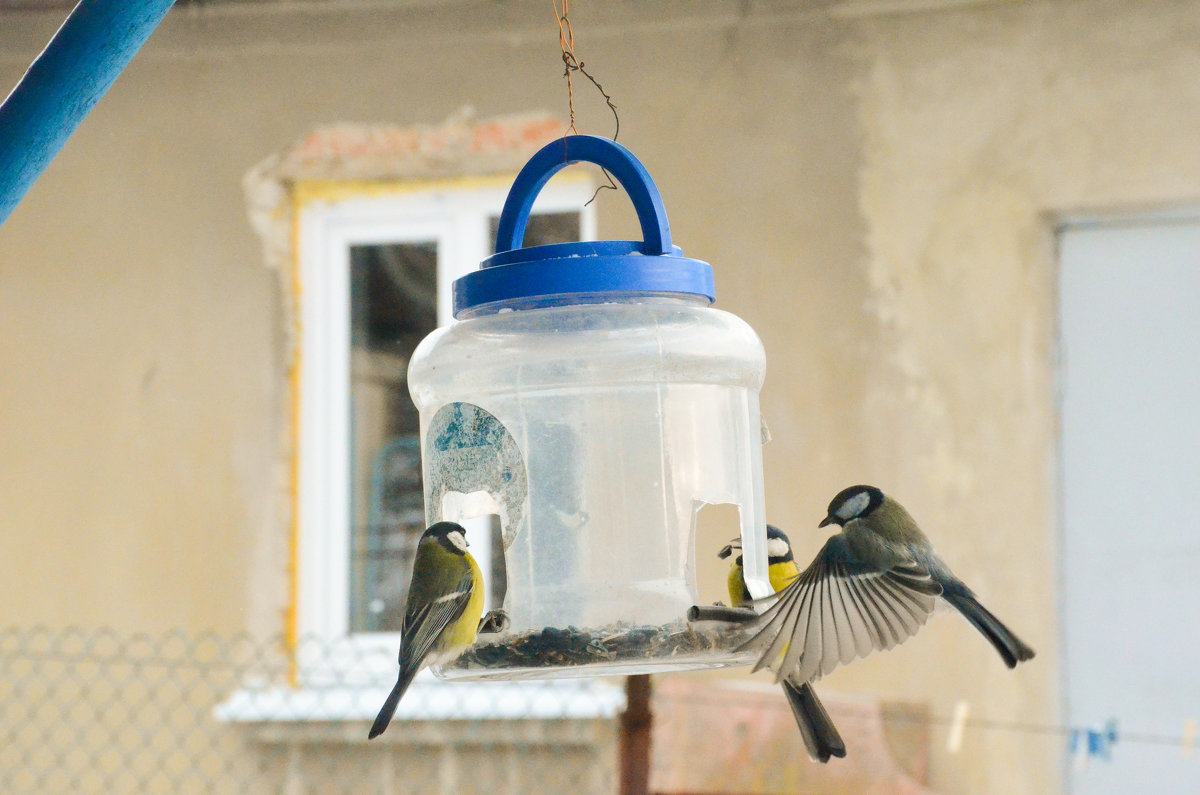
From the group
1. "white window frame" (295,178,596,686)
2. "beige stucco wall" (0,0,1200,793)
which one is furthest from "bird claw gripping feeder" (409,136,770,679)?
"white window frame" (295,178,596,686)

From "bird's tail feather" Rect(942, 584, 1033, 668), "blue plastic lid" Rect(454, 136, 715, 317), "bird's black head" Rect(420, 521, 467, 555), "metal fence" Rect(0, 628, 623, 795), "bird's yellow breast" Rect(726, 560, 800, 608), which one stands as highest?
"blue plastic lid" Rect(454, 136, 715, 317)

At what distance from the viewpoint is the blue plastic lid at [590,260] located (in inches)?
51.6

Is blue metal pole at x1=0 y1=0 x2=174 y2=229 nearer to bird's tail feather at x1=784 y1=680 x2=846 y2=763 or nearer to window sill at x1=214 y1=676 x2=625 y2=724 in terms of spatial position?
bird's tail feather at x1=784 y1=680 x2=846 y2=763

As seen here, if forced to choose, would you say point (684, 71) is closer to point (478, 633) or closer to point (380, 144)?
point (380, 144)

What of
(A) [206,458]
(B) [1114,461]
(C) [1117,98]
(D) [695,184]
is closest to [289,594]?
(A) [206,458]

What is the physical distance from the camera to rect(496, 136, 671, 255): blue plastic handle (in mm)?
1312

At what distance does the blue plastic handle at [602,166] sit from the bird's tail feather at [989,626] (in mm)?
529

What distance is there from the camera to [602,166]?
1.35 meters

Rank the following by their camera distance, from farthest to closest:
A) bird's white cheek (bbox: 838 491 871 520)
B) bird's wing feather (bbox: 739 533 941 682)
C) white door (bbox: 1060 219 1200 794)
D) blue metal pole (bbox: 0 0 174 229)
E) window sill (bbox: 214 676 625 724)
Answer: window sill (bbox: 214 676 625 724) < white door (bbox: 1060 219 1200 794) < bird's white cheek (bbox: 838 491 871 520) < bird's wing feather (bbox: 739 533 941 682) < blue metal pole (bbox: 0 0 174 229)

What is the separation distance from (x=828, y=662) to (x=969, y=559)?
2337mm

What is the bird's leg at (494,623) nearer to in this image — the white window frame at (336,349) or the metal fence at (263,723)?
the metal fence at (263,723)

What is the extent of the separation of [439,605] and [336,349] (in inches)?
101

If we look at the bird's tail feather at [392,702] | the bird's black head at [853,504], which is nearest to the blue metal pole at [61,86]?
the bird's tail feather at [392,702]

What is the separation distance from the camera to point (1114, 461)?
3.55 metres
